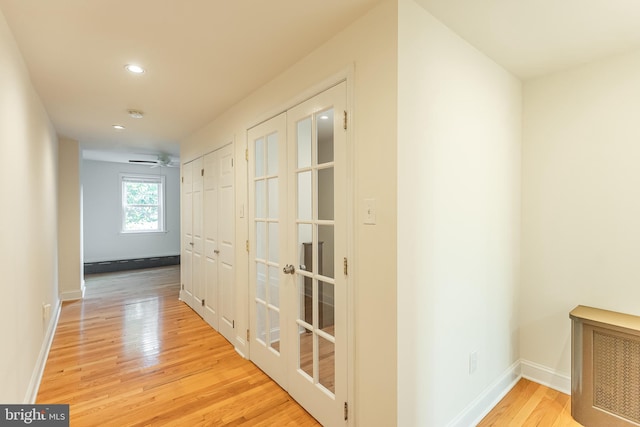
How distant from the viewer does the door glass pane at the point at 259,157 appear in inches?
99.7

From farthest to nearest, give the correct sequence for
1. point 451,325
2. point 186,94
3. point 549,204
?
point 186,94, point 549,204, point 451,325

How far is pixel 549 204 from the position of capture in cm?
232

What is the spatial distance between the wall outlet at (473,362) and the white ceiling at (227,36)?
1.94 m

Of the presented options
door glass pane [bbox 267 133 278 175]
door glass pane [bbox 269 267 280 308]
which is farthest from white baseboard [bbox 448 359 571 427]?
door glass pane [bbox 267 133 278 175]

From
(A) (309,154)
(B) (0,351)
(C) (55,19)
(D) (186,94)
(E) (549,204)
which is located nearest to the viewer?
(B) (0,351)

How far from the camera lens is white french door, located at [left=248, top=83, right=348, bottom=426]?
5.77ft

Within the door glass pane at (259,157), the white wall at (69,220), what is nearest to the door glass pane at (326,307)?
the door glass pane at (259,157)

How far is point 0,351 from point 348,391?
179 centimetres

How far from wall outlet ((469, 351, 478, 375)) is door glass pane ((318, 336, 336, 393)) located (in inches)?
33.9

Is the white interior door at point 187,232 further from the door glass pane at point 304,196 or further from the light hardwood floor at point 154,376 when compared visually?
the door glass pane at point 304,196

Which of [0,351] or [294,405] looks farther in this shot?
[294,405]

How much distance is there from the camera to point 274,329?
242 centimetres

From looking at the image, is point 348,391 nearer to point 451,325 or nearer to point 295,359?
point 295,359

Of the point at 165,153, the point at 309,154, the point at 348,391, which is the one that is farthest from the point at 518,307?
the point at 165,153
